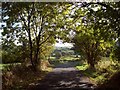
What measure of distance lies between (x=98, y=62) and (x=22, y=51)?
9.94m

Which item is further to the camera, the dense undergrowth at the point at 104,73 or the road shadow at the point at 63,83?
the dense undergrowth at the point at 104,73

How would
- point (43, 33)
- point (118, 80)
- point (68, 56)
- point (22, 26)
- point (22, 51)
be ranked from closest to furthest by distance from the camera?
point (118, 80), point (22, 26), point (22, 51), point (43, 33), point (68, 56)

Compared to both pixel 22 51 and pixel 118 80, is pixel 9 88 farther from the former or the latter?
pixel 22 51

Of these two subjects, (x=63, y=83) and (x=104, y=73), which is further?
(x=104, y=73)

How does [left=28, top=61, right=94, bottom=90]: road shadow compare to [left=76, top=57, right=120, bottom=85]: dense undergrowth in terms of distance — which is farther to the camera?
[left=76, top=57, right=120, bottom=85]: dense undergrowth

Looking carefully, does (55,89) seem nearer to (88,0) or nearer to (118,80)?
(118,80)

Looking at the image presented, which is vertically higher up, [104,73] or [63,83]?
[63,83]

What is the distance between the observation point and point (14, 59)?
27703 mm

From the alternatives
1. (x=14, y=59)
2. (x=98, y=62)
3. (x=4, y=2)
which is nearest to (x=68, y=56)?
(x=98, y=62)

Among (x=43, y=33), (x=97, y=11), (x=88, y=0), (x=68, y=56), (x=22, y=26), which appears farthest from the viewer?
(x=68, y=56)

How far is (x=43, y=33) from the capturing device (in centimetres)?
3222

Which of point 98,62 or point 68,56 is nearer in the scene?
point 98,62

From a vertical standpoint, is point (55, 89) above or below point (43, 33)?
below

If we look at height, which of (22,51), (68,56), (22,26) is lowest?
(68,56)
